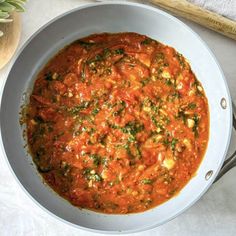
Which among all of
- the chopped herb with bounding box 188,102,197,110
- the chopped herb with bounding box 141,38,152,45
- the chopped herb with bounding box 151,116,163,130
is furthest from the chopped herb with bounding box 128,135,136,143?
the chopped herb with bounding box 141,38,152,45

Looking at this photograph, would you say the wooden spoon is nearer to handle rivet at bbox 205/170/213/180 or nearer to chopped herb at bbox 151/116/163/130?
chopped herb at bbox 151/116/163/130

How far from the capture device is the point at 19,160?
10.7 feet

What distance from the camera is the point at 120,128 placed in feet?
10.5

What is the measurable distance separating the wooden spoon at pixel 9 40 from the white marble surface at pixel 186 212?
75 mm

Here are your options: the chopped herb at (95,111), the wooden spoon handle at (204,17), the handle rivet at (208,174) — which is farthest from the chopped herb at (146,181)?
the wooden spoon handle at (204,17)

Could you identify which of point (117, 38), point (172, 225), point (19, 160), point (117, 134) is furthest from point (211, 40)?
point (19, 160)

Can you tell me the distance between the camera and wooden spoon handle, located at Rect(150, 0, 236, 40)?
3383mm

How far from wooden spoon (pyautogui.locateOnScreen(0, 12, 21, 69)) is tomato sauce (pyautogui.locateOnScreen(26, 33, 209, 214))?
299 millimetres

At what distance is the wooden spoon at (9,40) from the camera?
3.41 m

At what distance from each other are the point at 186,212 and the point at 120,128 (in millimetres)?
760

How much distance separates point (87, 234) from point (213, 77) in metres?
1.34

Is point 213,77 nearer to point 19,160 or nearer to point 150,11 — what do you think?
point 150,11

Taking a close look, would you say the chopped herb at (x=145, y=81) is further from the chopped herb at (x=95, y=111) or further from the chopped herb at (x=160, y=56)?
the chopped herb at (x=95, y=111)

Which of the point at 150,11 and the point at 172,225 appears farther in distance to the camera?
the point at 172,225
